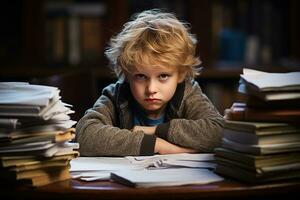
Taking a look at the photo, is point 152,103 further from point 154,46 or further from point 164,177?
point 164,177

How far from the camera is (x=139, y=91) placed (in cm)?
172

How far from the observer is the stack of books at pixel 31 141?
1234 millimetres

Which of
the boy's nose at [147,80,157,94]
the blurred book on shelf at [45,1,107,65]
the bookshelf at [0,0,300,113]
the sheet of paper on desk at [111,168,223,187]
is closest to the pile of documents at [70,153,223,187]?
the sheet of paper on desk at [111,168,223,187]

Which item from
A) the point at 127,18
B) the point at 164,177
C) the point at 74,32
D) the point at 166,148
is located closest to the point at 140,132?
the point at 166,148

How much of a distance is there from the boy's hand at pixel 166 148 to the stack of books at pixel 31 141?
0.32 meters

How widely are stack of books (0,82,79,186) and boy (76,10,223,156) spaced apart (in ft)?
0.96

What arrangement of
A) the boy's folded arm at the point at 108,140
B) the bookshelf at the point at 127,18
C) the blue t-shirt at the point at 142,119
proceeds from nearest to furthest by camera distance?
the boy's folded arm at the point at 108,140 → the blue t-shirt at the point at 142,119 → the bookshelf at the point at 127,18

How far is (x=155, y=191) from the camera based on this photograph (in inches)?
45.9

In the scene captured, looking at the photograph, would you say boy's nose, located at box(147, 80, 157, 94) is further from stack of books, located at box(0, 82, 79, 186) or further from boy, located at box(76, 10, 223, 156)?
stack of books, located at box(0, 82, 79, 186)

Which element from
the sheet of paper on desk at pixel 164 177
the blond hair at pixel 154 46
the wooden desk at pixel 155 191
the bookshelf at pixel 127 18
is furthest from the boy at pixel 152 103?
the bookshelf at pixel 127 18

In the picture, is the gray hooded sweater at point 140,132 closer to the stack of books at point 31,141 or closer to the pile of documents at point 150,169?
the pile of documents at point 150,169

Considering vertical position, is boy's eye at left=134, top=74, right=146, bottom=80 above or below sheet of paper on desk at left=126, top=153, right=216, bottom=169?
above

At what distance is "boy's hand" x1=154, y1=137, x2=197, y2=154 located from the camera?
1.55 m
